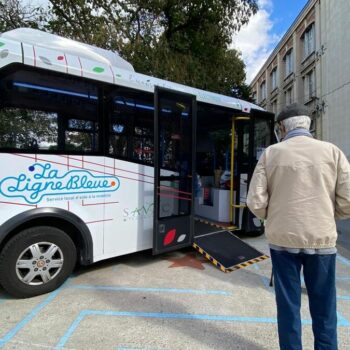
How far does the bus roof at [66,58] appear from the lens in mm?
3438

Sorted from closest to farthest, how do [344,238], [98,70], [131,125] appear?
[98,70], [131,125], [344,238]

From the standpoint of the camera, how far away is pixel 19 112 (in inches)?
139

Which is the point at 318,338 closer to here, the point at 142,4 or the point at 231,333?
the point at 231,333

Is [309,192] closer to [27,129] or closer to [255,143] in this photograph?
[27,129]

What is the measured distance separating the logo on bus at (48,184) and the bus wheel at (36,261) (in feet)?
1.33

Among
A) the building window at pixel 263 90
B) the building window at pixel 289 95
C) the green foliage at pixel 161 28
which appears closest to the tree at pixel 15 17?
the green foliage at pixel 161 28

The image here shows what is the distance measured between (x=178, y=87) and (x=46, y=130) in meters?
2.16

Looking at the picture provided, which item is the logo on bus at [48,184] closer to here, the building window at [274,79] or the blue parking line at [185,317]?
the blue parking line at [185,317]

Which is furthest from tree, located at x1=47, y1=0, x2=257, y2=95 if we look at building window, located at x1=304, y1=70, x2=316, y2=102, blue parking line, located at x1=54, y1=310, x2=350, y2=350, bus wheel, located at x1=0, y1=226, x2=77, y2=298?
building window, located at x1=304, y1=70, x2=316, y2=102

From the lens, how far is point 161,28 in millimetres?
10977

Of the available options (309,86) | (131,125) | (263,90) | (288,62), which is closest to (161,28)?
(131,125)

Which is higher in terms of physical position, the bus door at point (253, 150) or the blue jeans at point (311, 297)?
the bus door at point (253, 150)

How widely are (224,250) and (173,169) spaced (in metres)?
1.55

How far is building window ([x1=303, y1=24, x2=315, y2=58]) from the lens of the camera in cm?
2203
